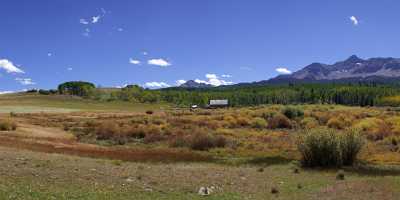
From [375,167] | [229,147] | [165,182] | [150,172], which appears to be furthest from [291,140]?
[165,182]

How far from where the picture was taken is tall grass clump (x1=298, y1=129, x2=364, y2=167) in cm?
2995

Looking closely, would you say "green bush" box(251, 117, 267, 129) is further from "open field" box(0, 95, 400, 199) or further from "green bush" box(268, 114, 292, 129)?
"open field" box(0, 95, 400, 199)

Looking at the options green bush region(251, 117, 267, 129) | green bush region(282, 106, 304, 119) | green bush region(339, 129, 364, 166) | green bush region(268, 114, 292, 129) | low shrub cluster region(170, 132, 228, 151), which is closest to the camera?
green bush region(339, 129, 364, 166)

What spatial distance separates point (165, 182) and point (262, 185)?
163 inches

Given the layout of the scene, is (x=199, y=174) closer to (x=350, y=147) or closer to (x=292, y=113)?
(x=350, y=147)

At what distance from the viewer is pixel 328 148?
30.0 metres

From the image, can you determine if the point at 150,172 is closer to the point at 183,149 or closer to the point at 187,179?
the point at 187,179

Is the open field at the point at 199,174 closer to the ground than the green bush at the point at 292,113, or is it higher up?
closer to the ground

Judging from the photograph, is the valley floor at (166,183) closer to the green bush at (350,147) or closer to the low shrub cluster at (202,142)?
the green bush at (350,147)

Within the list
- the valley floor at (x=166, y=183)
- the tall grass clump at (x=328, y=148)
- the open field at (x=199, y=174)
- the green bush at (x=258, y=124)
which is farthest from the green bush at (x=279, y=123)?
the valley floor at (x=166, y=183)

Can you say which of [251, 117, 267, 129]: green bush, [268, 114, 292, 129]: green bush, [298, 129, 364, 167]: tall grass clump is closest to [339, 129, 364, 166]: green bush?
[298, 129, 364, 167]: tall grass clump

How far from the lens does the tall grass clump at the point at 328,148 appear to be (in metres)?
30.0

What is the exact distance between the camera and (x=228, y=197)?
61.5ft

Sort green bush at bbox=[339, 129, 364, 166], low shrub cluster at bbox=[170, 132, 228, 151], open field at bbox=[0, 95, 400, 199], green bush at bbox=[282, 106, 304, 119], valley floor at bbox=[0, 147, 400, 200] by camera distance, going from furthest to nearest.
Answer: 1. green bush at bbox=[282, 106, 304, 119]
2. low shrub cluster at bbox=[170, 132, 228, 151]
3. green bush at bbox=[339, 129, 364, 166]
4. open field at bbox=[0, 95, 400, 199]
5. valley floor at bbox=[0, 147, 400, 200]
